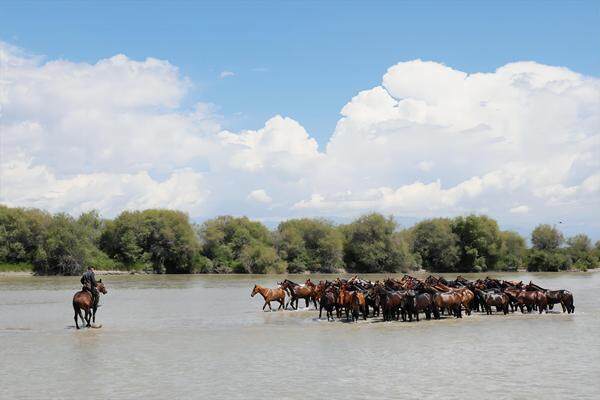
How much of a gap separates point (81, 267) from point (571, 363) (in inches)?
2760

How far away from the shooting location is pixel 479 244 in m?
94.2

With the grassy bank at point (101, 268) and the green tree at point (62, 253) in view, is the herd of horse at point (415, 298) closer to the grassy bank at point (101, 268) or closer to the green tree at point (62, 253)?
the green tree at point (62, 253)

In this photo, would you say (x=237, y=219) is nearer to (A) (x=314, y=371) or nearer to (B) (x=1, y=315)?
(B) (x=1, y=315)

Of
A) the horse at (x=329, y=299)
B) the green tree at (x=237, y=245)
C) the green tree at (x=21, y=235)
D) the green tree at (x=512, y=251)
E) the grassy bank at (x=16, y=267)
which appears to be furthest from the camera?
the green tree at (x=512, y=251)

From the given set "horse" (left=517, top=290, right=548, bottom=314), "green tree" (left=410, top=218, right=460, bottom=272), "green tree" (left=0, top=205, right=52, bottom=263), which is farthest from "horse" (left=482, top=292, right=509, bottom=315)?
"green tree" (left=410, top=218, right=460, bottom=272)

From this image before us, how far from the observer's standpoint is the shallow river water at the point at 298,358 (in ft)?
38.8

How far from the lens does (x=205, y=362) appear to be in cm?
1477

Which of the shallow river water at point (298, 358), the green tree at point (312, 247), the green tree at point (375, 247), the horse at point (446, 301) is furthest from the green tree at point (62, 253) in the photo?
the horse at point (446, 301)

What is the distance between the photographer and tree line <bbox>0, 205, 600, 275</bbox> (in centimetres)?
7656

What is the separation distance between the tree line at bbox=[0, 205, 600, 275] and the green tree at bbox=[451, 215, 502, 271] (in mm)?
152

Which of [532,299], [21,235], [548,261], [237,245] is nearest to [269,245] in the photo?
[237,245]

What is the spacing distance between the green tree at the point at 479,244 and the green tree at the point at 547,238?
7729 millimetres

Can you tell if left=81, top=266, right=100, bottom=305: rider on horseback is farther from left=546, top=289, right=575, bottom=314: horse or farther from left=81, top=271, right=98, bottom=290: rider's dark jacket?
left=546, top=289, right=575, bottom=314: horse

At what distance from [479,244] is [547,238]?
12712mm
